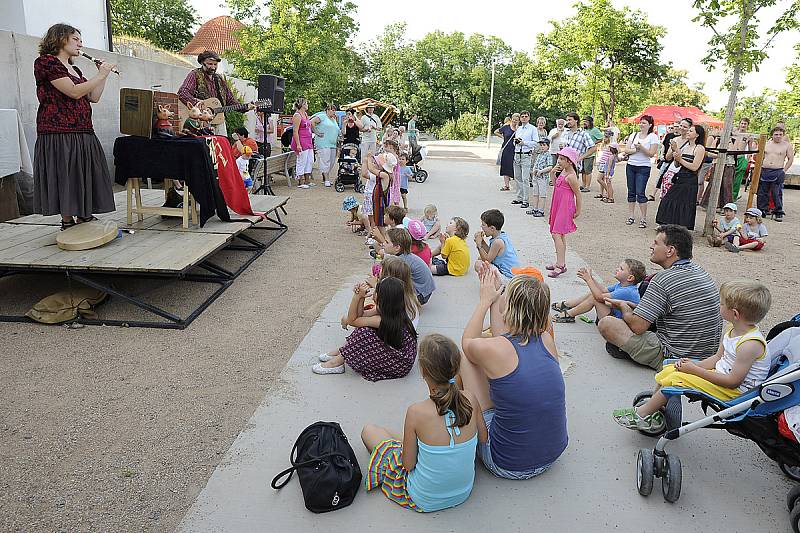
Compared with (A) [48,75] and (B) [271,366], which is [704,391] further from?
(A) [48,75]

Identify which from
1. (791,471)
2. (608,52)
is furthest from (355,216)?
(608,52)

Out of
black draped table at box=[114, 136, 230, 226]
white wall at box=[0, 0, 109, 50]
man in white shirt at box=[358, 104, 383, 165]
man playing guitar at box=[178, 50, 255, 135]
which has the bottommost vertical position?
black draped table at box=[114, 136, 230, 226]

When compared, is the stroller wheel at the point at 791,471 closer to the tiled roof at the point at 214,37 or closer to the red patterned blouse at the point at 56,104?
the red patterned blouse at the point at 56,104

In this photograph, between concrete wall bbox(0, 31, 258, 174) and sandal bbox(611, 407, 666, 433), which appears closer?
sandal bbox(611, 407, 666, 433)

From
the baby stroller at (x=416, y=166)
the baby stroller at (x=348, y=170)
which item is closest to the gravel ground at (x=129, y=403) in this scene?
the baby stroller at (x=348, y=170)

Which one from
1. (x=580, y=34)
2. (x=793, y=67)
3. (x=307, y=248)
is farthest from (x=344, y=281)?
(x=580, y=34)

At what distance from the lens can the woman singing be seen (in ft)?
15.9

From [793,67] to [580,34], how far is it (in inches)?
423

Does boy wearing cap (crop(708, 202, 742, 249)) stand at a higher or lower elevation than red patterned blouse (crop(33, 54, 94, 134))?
lower

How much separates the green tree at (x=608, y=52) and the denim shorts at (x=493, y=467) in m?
30.7

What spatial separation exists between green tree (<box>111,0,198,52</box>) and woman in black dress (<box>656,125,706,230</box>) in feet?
146

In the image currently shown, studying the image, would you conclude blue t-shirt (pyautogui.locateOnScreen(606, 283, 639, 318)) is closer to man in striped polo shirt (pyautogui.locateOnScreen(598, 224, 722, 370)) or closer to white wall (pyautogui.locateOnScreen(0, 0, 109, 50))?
man in striped polo shirt (pyautogui.locateOnScreen(598, 224, 722, 370))

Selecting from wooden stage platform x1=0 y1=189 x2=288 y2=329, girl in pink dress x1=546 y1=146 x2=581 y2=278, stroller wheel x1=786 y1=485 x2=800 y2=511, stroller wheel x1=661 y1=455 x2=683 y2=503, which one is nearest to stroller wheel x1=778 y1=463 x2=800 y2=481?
stroller wheel x1=786 y1=485 x2=800 y2=511

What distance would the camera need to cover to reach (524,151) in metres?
10.9
